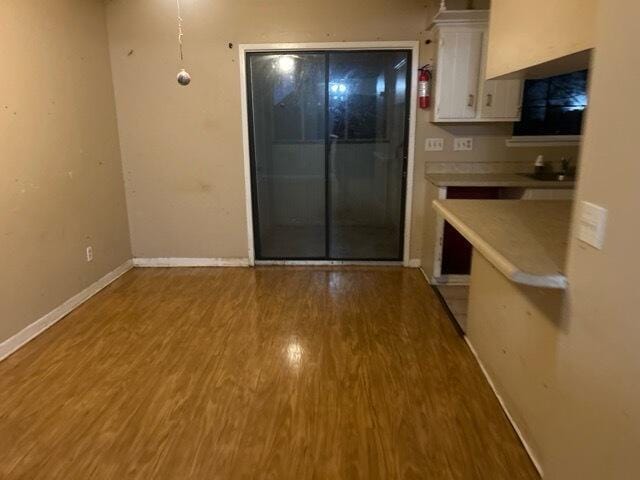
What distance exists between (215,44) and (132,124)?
110 cm

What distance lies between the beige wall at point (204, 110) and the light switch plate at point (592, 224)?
9.25ft

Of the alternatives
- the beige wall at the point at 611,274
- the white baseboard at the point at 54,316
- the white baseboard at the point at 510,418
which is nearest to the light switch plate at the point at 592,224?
the beige wall at the point at 611,274

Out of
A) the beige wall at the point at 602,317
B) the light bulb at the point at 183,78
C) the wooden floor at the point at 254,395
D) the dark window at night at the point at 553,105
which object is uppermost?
the light bulb at the point at 183,78

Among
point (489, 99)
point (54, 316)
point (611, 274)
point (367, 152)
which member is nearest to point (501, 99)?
point (489, 99)

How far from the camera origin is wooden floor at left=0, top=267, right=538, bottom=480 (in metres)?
1.84

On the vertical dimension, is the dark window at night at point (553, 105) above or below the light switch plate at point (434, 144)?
above

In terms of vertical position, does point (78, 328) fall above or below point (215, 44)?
below

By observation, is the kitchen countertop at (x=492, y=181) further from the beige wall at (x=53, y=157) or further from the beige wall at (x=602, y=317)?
the beige wall at (x=53, y=157)

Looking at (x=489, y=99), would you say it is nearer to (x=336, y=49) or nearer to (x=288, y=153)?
(x=336, y=49)

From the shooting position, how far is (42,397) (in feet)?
7.52

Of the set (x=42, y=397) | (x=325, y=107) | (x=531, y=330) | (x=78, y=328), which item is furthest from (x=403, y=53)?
(x=42, y=397)

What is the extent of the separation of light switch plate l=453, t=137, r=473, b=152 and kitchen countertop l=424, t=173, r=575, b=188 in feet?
Result: 0.98

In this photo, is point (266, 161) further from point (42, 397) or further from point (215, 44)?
point (42, 397)

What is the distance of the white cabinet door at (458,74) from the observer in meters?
3.52
